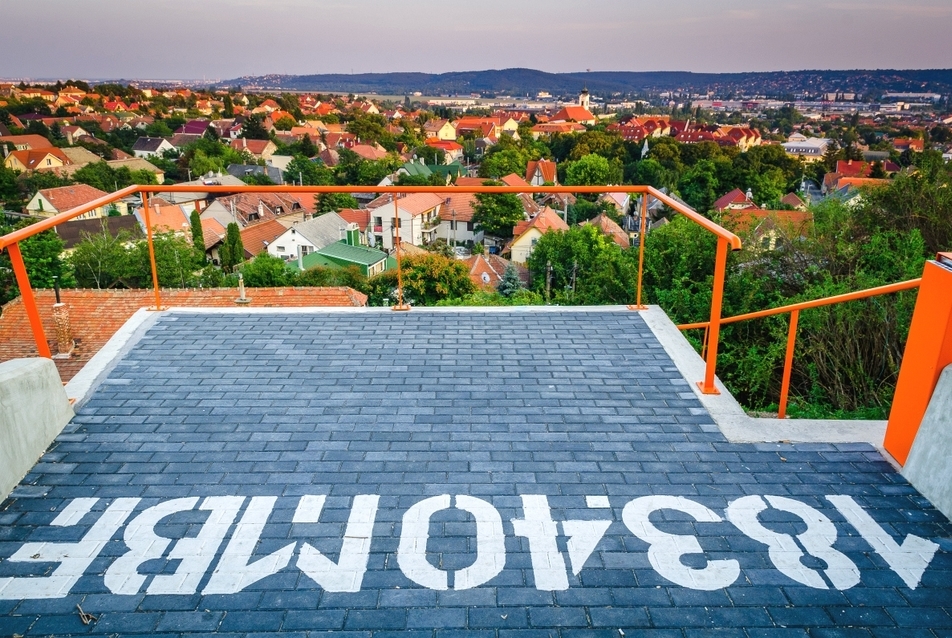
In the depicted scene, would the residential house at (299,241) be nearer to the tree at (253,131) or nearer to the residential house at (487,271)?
the residential house at (487,271)

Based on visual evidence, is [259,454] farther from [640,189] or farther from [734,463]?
[640,189]

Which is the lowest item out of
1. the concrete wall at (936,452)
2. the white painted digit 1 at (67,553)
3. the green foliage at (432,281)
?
the green foliage at (432,281)

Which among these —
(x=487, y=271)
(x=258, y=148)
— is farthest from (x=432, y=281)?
(x=258, y=148)

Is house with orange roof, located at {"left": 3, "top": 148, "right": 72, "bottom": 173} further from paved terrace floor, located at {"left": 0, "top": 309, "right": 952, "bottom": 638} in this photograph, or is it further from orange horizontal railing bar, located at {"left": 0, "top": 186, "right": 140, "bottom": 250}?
paved terrace floor, located at {"left": 0, "top": 309, "right": 952, "bottom": 638}

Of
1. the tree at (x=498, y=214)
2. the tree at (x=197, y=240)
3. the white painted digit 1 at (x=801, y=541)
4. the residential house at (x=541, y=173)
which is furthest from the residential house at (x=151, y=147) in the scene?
the white painted digit 1 at (x=801, y=541)

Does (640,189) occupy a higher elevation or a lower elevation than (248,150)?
higher

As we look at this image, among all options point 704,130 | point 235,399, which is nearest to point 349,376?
point 235,399

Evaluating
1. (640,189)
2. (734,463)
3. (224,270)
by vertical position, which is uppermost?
(640,189)

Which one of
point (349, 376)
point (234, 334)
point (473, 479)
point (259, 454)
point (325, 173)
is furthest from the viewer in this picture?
point (325, 173)
